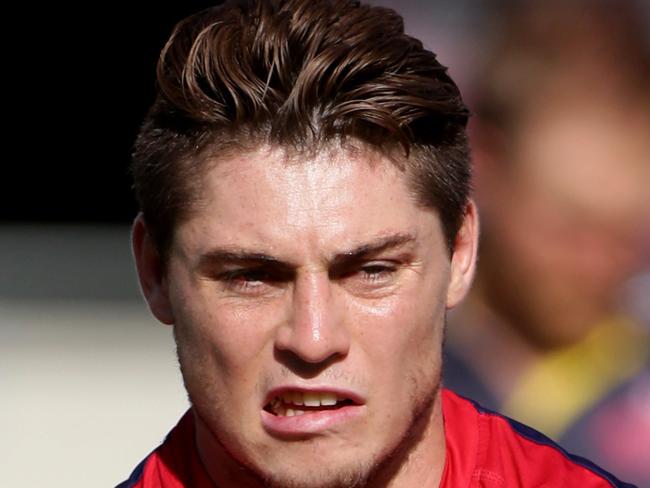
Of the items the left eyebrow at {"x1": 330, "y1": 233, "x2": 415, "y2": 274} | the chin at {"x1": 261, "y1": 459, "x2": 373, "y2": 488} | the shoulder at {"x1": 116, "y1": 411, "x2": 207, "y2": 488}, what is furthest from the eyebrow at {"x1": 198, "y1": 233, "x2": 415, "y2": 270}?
the shoulder at {"x1": 116, "y1": 411, "x2": 207, "y2": 488}

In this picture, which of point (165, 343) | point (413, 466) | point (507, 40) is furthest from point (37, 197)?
point (413, 466)

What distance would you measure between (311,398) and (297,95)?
458 mm

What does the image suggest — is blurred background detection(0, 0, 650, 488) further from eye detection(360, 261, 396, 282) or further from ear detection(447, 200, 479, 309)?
eye detection(360, 261, 396, 282)

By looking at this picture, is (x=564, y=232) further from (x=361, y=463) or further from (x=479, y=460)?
(x=361, y=463)

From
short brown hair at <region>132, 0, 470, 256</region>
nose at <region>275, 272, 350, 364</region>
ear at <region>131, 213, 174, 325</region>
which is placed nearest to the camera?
nose at <region>275, 272, 350, 364</region>

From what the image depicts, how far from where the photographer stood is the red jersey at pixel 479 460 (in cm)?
221

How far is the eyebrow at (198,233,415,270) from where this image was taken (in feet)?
6.42

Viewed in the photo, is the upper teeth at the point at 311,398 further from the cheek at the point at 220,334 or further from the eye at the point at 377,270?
the eye at the point at 377,270

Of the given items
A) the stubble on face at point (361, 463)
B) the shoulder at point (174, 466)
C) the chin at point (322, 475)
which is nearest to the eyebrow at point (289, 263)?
the stubble on face at point (361, 463)

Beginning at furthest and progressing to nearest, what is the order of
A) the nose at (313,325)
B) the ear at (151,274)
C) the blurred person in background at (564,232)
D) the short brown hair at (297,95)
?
the blurred person in background at (564,232), the ear at (151,274), the short brown hair at (297,95), the nose at (313,325)

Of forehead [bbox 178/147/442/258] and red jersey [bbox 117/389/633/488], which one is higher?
forehead [bbox 178/147/442/258]

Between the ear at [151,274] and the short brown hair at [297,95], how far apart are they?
0.05 m

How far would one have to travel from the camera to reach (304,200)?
1960 millimetres

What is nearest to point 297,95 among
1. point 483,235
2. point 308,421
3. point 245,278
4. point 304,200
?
point 304,200
